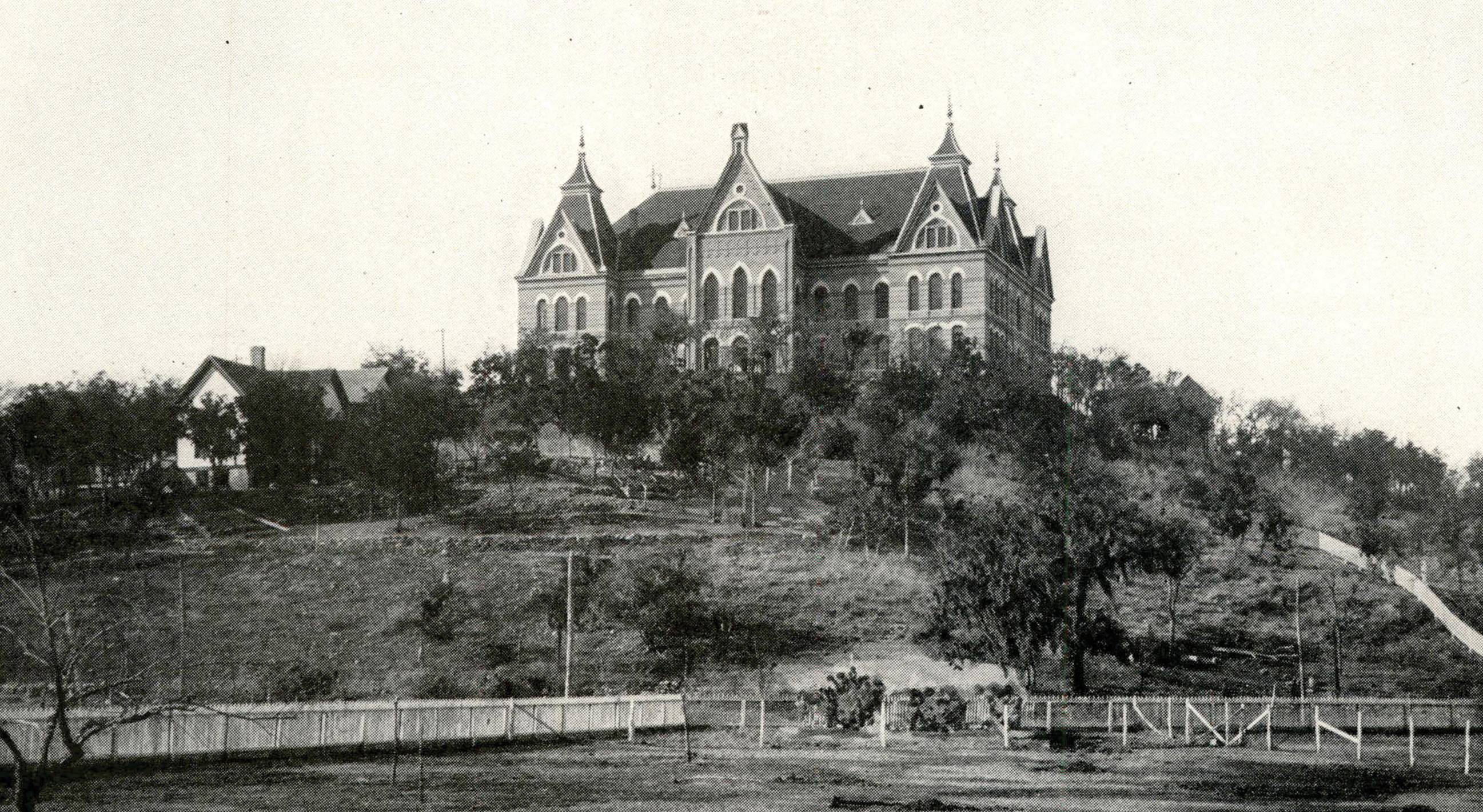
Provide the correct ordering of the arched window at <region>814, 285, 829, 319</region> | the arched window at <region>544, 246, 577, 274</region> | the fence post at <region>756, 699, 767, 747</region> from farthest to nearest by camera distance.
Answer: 1. the arched window at <region>544, 246, 577, 274</region>
2. the arched window at <region>814, 285, 829, 319</region>
3. the fence post at <region>756, 699, 767, 747</region>

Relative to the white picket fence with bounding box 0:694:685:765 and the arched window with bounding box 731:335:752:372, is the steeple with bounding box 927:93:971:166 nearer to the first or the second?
the arched window with bounding box 731:335:752:372

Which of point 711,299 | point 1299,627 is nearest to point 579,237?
point 711,299

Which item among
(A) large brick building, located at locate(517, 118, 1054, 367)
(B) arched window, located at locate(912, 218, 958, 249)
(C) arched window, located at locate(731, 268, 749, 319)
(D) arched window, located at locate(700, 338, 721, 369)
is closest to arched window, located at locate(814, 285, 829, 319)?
(A) large brick building, located at locate(517, 118, 1054, 367)

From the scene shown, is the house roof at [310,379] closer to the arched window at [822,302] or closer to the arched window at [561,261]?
the arched window at [561,261]

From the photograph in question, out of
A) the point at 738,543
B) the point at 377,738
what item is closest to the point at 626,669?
the point at 738,543

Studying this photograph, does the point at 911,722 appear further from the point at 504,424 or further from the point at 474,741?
the point at 504,424

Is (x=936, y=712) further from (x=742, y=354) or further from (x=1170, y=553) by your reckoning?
(x=742, y=354)

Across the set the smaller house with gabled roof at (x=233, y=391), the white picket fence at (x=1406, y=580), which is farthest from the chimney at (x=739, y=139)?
the white picket fence at (x=1406, y=580)
